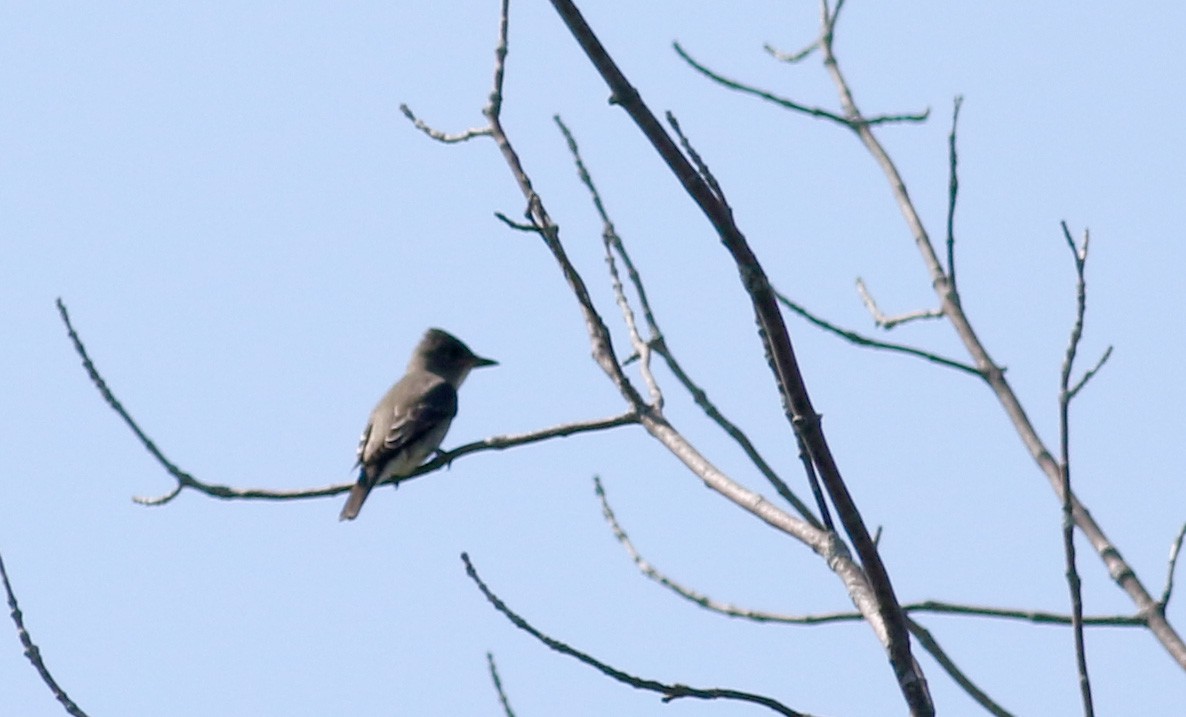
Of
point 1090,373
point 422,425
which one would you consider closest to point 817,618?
point 1090,373

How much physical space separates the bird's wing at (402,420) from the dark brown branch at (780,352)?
275 inches

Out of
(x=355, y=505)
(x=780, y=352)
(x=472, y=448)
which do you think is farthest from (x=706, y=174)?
(x=355, y=505)

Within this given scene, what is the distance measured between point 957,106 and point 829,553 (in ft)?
6.59

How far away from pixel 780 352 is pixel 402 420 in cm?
760

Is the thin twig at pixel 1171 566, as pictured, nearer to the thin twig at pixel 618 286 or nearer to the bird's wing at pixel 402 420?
the thin twig at pixel 618 286

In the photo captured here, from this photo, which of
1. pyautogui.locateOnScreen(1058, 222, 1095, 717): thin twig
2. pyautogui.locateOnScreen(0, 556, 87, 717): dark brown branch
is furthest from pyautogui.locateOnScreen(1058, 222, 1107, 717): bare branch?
pyautogui.locateOnScreen(0, 556, 87, 717): dark brown branch

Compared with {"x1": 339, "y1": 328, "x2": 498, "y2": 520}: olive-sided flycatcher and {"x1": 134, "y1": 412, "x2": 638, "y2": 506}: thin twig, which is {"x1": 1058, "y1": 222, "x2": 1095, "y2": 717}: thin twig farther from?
{"x1": 339, "y1": 328, "x2": 498, "y2": 520}: olive-sided flycatcher

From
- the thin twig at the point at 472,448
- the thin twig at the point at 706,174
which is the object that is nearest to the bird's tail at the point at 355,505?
the thin twig at the point at 472,448

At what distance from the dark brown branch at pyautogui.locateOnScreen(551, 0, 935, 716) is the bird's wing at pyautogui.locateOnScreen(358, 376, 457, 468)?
699 centimetres

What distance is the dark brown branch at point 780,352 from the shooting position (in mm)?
3055

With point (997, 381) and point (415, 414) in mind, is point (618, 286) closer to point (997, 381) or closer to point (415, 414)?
point (997, 381)

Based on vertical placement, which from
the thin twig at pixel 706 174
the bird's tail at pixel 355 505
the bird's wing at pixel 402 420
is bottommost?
the thin twig at pixel 706 174

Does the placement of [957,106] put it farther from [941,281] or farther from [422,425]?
[422,425]

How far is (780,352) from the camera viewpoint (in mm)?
3156
